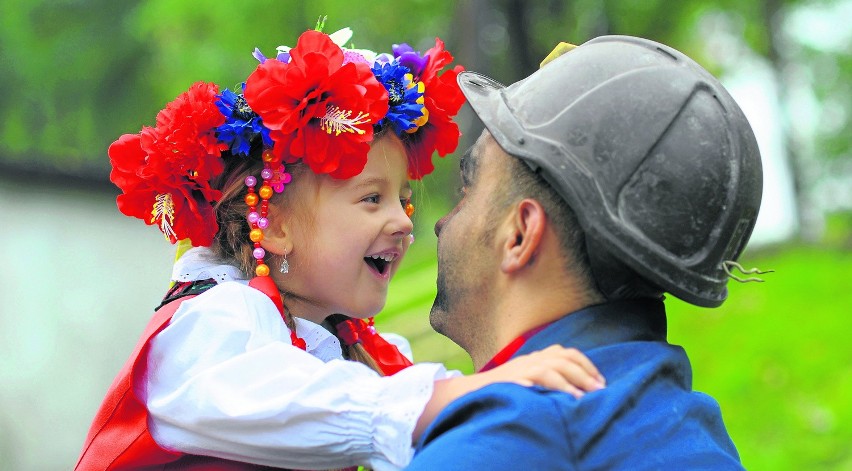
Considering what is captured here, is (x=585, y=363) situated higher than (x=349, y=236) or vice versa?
(x=585, y=363)

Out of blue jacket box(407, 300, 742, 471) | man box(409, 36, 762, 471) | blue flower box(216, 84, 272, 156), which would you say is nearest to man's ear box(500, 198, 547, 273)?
man box(409, 36, 762, 471)

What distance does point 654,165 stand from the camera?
2.47m

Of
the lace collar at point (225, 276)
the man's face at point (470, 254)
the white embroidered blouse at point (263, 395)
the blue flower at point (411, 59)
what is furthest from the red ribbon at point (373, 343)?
the man's face at point (470, 254)

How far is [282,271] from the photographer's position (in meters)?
3.50

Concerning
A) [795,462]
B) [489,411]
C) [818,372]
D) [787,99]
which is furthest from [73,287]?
[787,99]

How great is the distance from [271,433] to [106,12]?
2105 cm

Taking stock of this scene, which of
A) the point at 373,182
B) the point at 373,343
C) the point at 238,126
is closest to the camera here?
the point at 238,126

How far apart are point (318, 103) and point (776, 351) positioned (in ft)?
26.3

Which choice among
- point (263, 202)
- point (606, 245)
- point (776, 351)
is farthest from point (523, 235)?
point (776, 351)

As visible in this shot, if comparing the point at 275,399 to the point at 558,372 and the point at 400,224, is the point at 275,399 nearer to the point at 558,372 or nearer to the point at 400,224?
the point at 558,372

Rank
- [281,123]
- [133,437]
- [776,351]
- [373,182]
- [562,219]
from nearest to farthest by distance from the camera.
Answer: [562,219] → [133,437] → [281,123] → [373,182] → [776,351]

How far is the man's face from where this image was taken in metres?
2.71

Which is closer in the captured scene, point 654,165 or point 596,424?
point 596,424

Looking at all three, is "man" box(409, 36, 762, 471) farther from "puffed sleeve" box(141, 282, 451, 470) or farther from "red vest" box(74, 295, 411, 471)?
"red vest" box(74, 295, 411, 471)
